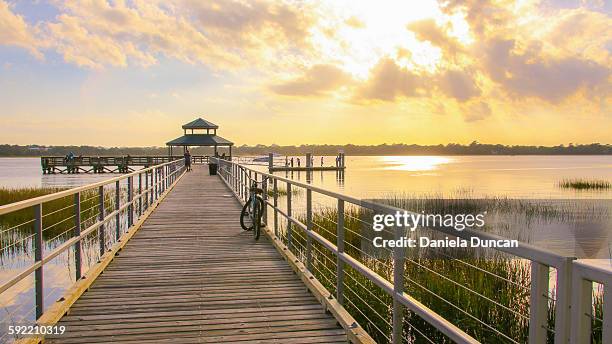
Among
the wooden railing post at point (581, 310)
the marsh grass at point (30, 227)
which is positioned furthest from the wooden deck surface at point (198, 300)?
the marsh grass at point (30, 227)

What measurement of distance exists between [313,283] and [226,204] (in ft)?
32.2

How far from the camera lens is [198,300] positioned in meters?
5.46

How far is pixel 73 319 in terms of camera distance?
481 cm

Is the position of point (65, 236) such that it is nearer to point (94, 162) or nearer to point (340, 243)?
point (340, 243)

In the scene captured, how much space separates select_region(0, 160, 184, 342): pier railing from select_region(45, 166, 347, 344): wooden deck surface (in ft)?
1.32

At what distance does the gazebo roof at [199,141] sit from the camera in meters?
49.5

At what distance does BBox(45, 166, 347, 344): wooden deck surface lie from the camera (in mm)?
4441

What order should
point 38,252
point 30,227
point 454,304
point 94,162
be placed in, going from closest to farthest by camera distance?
point 38,252, point 454,304, point 30,227, point 94,162

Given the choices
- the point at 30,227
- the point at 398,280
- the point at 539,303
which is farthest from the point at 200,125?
the point at 539,303

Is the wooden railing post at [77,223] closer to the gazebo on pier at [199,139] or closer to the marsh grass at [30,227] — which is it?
the marsh grass at [30,227]

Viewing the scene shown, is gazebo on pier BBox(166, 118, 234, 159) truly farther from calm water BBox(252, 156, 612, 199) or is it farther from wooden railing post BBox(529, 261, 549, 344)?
wooden railing post BBox(529, 261, 549, 344)

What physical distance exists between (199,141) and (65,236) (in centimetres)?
3480

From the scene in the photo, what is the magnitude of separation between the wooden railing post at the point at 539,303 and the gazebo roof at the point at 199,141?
159 ft

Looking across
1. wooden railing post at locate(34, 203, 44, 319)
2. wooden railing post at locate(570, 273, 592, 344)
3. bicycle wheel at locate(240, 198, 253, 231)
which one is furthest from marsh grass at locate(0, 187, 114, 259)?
wooden railing post at locate(570, 273, 592, 344)
